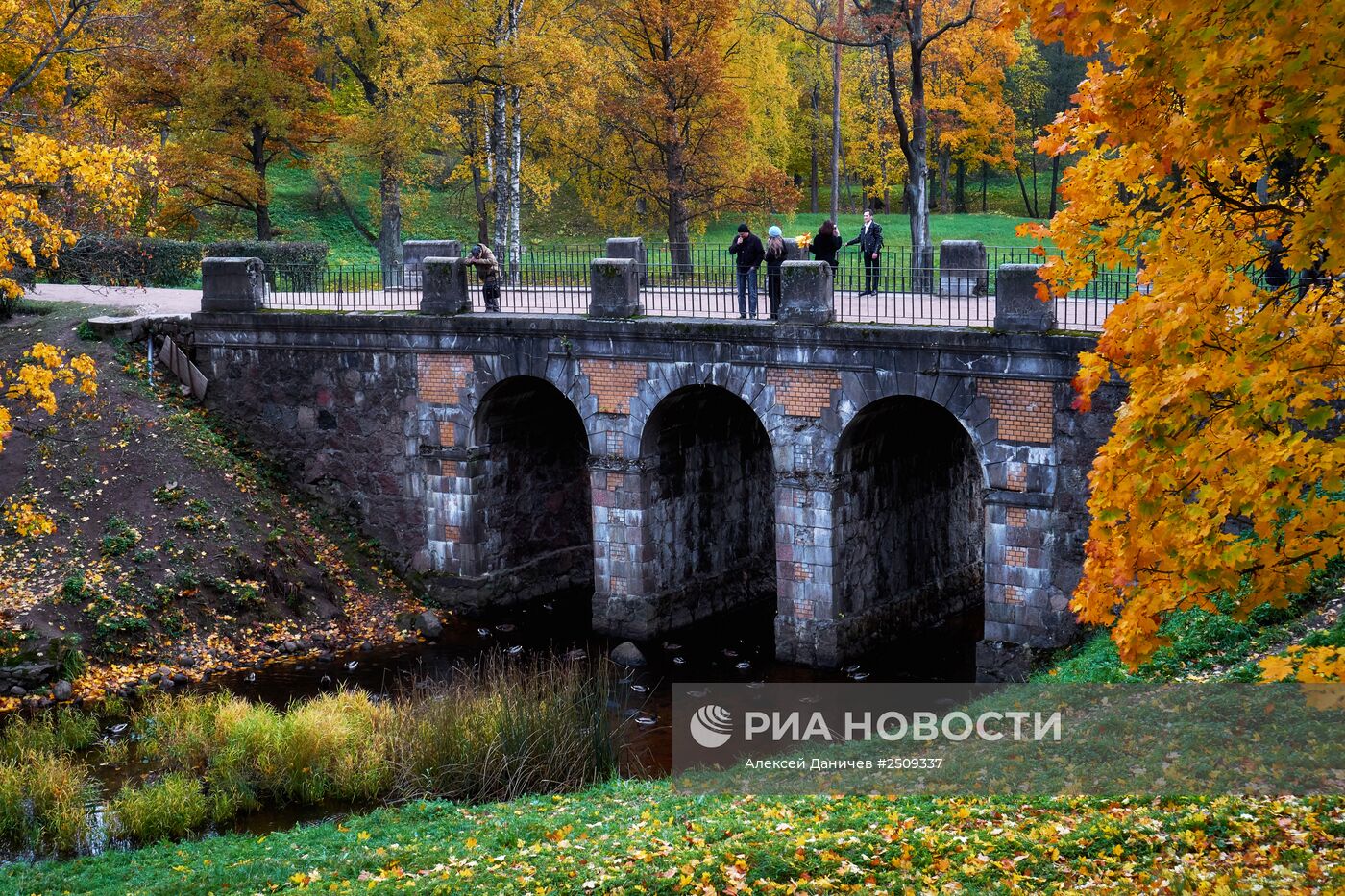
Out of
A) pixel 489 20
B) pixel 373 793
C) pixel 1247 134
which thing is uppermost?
pixel 489 20

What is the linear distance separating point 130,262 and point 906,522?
63.5ft

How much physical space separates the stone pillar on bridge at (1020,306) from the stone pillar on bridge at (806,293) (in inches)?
101

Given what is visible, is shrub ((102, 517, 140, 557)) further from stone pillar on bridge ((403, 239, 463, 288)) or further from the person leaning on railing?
stone pillar on bridge ((403, 239, 463, 288))

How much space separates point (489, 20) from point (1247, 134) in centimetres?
2778

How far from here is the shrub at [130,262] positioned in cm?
2974

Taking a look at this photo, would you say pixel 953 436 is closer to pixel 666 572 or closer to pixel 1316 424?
pixel 666 572

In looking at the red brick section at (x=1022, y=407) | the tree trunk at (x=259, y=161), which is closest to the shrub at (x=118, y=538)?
the red brick section at (x=1022, y=407)

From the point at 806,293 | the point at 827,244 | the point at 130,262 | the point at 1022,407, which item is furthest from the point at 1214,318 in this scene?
the point at 130,262

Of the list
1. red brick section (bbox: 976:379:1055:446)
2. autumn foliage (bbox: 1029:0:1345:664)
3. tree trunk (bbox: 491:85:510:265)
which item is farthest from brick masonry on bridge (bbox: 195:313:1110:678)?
autumn foliage (bbox: 1029:0:1345:664)

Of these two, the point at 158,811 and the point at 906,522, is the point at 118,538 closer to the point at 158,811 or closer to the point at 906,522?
the point at 158,811

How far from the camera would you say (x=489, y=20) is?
1271 inches

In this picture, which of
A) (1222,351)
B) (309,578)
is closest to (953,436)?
(309,578)

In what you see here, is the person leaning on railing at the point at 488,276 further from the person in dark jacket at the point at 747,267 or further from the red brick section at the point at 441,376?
the person in dark jacket at the point at 747,267

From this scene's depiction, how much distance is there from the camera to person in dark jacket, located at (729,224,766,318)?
66.5 feet
